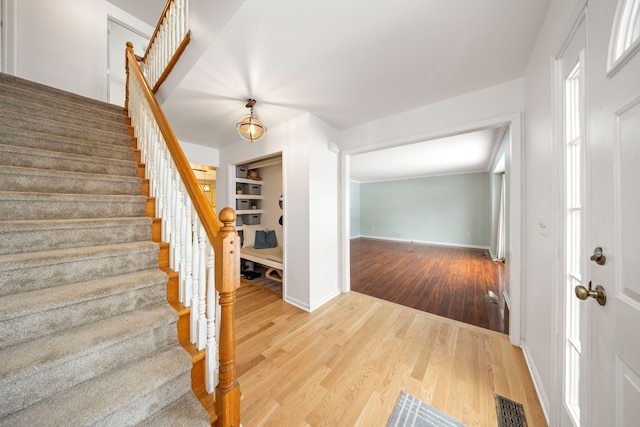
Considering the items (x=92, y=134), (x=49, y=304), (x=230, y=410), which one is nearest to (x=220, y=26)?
(x=92, y=134)

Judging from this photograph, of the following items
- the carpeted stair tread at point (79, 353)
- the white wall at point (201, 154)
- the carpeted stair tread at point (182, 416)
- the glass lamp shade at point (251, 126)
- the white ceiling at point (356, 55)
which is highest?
the white ceiling at point (356, 55)

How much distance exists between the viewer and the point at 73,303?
0.97m

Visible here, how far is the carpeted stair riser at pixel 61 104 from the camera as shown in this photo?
185 cm

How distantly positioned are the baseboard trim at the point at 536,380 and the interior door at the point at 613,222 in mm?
701

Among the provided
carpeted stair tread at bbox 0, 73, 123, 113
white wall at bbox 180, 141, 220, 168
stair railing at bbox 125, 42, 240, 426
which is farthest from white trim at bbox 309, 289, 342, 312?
carpeted stair tread at bbox 0, 73, 123, 113

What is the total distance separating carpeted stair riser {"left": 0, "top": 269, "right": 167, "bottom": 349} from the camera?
33.8 inches

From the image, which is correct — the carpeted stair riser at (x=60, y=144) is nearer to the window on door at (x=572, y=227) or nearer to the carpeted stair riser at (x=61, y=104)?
the carpeted stair riser at (x=61, y=104)

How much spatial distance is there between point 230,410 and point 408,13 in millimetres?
2333

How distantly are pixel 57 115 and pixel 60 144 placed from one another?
531mm

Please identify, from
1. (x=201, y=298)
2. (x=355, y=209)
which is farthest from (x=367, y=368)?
(x=355, y=209)

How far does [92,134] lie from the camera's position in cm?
193

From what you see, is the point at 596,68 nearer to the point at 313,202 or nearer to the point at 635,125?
the point at 635,125

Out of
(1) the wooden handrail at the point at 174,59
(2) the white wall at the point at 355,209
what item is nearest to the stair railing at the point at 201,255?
(1) the wooden handrail at the point at 174,59

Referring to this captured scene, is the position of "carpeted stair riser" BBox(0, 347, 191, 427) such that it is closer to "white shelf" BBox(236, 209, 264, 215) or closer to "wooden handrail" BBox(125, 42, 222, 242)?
"wooden handrail" BBox(125, 42, 222, 242)
